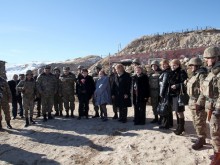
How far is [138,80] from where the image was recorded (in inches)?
355

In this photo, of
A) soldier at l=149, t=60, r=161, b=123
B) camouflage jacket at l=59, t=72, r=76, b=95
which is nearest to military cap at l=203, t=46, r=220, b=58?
soldier at l=149, t=60, r=161, b=123

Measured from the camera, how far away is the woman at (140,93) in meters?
8.98

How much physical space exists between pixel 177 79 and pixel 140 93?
1.51m

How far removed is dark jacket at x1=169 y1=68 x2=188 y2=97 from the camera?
302 inches

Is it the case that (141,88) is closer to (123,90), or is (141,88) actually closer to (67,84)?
(123,90)

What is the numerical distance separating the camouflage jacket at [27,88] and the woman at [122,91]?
2.89 meters

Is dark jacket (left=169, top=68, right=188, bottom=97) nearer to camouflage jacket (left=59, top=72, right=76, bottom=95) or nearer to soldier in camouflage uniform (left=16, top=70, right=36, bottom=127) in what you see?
camouflage jacket (left=59, top=72, right=76, bottom=95)

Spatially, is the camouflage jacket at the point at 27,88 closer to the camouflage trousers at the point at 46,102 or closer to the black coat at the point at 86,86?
the camouflage trousers at the point at 46,102

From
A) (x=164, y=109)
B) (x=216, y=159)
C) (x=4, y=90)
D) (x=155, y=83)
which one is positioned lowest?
(x=216, y=159)

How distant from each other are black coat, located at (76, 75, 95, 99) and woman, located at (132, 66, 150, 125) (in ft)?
5.73

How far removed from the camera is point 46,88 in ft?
35.0

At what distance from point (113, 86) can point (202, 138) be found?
12.0 feet

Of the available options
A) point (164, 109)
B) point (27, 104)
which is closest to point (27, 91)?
point (27, 104)

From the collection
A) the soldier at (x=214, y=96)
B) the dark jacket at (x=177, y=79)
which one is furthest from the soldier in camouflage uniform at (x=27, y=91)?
the soldier at (x=214, y=96)
